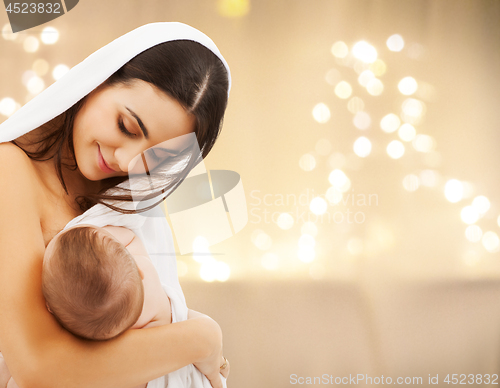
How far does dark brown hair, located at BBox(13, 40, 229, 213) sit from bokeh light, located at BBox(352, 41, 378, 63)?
→ 798 millimetres

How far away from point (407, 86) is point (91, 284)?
1290 mm

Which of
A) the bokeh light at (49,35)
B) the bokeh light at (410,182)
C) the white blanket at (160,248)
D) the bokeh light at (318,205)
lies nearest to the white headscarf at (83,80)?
the white blanket at (160,248)

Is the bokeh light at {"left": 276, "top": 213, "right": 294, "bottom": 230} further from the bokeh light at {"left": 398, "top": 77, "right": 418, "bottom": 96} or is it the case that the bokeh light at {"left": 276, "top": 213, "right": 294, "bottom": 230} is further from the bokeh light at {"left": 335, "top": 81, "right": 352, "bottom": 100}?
Answer: the bokeh light at {"left": 398, "top": 77, "right": 418, "bottom": 96}

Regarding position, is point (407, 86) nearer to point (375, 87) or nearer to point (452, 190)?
point (375, 87)

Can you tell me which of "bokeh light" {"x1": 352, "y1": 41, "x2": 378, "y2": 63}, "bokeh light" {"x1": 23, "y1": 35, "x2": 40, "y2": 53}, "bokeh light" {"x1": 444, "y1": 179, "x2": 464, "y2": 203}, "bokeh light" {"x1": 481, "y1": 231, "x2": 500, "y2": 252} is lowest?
"bokeh light" {"x1": 481, "y1": 231, "x2": 500, "y2": 252}

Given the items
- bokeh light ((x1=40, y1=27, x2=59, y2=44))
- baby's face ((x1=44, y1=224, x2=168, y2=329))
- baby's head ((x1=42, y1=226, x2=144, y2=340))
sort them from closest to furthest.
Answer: baby's head ((x1=42, y1=226, x2=144, y2=340)) → baby's face ((x1=44, y1=224, x2=168, y2=329)) → bokeh light ((x1=40, y1=27, x2=59, y2=44))

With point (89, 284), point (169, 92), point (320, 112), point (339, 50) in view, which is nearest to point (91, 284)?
point (89, 284)

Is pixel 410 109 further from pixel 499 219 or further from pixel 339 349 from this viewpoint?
pixel 339 349

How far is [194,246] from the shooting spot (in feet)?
3.52

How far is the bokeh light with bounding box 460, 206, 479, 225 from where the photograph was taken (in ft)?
4.30

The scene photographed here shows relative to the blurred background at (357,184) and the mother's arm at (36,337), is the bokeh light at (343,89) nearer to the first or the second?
the blurred background at (357,184)

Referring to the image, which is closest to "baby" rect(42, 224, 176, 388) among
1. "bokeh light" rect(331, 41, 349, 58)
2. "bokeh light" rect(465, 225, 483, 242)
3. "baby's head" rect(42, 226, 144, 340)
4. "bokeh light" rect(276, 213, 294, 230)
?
"baby's head" rect(42, 226, 144, 340)

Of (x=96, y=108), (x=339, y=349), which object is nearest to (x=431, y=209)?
(x=339, y=349)

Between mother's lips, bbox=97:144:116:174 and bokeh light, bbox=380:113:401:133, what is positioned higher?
mother's lips, bbox=97:144:116:174
